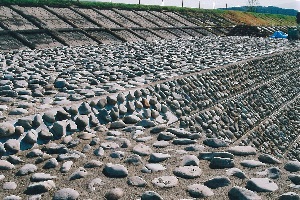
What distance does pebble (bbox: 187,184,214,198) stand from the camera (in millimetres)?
3633

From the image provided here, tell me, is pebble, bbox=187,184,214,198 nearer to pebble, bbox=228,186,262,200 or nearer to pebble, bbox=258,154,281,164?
pebble, bbox=228,186,262,200

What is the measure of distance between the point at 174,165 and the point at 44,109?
98.6 inches

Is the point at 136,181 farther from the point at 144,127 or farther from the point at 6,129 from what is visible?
the point at 144,127

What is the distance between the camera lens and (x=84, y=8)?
25094 millimetres

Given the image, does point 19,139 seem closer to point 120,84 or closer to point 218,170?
point 218,170

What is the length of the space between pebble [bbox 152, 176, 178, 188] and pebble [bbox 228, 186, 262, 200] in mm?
572

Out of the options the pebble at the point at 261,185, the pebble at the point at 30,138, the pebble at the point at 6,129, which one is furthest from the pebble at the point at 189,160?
the pebble at the point at 6,129

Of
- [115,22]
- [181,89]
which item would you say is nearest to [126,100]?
[181,89]

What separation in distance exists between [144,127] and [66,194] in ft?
8.51

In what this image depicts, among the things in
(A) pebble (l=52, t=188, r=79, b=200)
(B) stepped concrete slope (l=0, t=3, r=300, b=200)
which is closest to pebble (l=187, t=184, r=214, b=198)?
(B) stepped concrete slope (l=0, t=3, r=300, b=200)

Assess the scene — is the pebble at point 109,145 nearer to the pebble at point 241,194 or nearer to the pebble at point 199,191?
the pebble at point 199,191

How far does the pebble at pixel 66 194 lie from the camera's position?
3.53 meters

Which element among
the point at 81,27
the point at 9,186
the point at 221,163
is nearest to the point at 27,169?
the point at 9,186

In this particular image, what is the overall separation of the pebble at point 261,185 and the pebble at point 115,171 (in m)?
1.27
